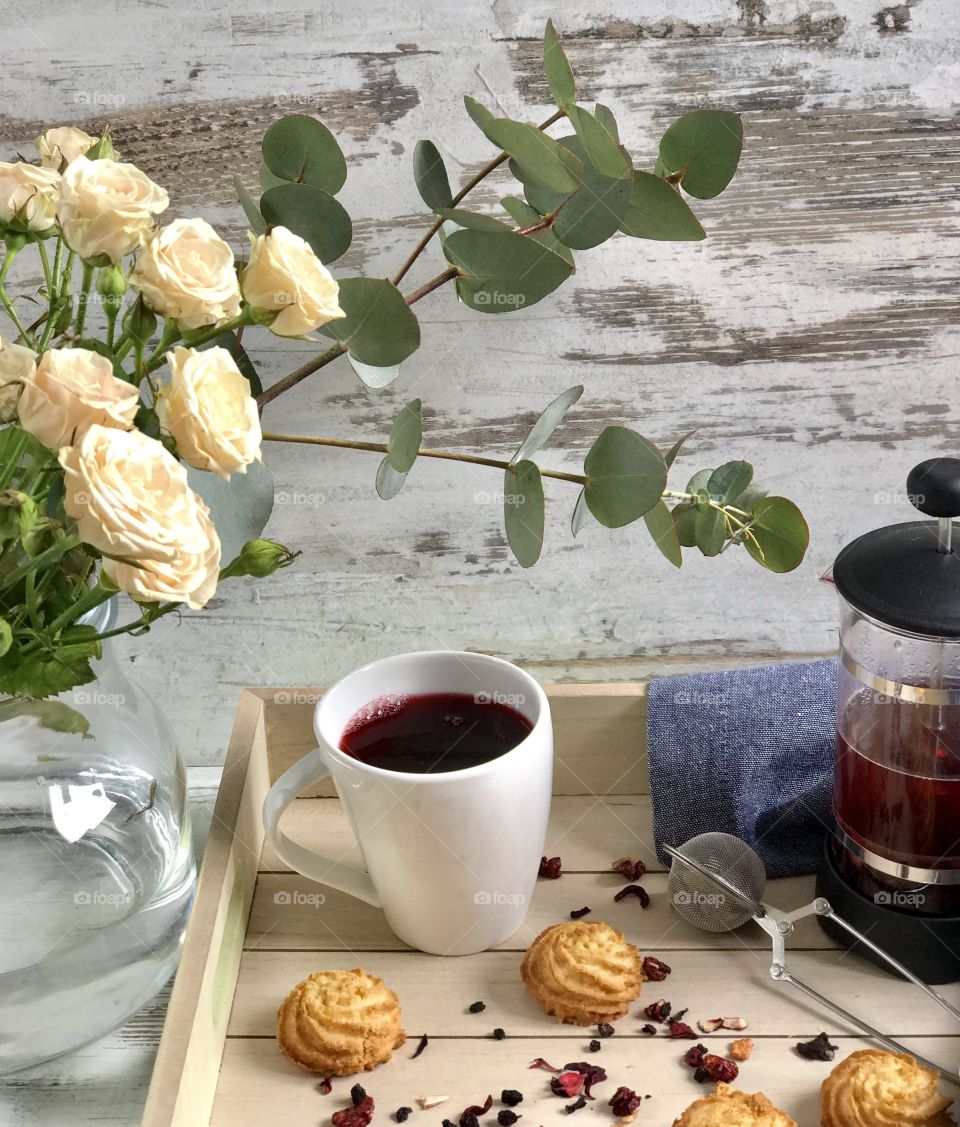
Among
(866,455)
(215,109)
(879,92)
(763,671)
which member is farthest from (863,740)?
(215,109)

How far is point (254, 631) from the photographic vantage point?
0.90 m

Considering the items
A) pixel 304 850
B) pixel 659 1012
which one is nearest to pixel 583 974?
pixel 659 1012

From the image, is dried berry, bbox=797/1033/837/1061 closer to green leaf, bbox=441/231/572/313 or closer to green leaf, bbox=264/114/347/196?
green leaf, bbox=441/231/572/313

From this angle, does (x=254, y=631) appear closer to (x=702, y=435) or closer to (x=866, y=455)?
(x=702, y=435)

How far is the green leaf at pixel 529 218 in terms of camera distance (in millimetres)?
701

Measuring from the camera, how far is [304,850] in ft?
2.36

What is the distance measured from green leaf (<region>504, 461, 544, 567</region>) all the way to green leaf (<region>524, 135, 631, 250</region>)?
0.44 feet

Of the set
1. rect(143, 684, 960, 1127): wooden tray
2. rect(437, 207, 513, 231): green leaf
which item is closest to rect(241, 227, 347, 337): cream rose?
rect(437, 207, 513, 231): green leaf

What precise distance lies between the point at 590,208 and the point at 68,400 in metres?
0.30

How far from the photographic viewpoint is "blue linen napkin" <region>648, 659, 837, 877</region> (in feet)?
2.51

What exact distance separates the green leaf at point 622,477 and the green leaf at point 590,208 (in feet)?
0.34

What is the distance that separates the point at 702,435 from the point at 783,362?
0.07 m

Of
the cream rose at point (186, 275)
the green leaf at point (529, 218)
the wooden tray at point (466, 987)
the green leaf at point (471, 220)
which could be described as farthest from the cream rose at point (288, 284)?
the wooden tray at point (466, 987)

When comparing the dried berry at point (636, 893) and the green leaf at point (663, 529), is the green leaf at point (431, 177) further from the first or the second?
the dried berry at point (636, 893)
